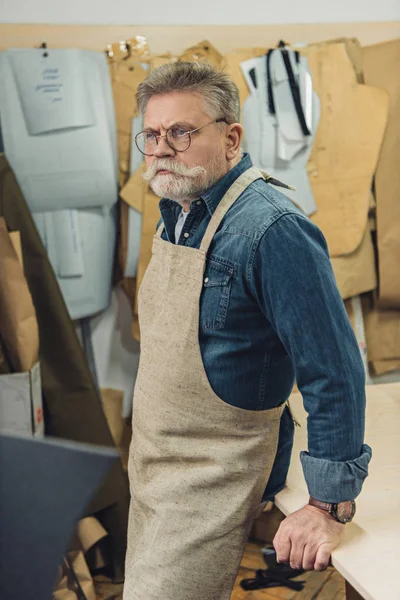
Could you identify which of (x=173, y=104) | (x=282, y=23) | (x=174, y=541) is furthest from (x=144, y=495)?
(x=282, y=23)

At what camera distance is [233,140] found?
1.27 m

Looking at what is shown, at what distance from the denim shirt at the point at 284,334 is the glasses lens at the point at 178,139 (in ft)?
0.47

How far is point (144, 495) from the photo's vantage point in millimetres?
1260

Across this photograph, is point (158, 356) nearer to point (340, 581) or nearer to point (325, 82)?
point (340, 581)

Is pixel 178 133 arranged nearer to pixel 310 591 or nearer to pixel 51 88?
pixel 51 88

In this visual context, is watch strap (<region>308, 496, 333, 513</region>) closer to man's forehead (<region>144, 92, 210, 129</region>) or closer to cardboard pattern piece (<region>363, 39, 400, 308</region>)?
man's forehead (<region>144, 92, 210, 129</region>)

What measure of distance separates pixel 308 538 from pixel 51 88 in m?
1.64

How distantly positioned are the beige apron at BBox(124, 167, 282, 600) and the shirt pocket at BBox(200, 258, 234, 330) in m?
0.01

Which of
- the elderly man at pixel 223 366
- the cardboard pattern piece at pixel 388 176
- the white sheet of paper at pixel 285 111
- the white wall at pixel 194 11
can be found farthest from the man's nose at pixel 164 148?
the cardboard pattern piece at pixel 388 176

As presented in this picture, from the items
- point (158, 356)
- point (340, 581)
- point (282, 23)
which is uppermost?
point (282, 23)

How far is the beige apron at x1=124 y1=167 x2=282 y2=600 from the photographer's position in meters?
1.16

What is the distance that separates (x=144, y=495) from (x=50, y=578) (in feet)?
1.54

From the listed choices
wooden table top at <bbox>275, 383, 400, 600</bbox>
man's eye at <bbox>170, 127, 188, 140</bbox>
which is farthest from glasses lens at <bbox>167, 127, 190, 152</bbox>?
wooden table top at <bbox>275, 383, 400, 600</bbox>

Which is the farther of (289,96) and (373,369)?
(373,369)
